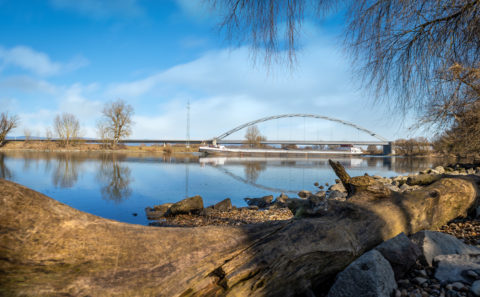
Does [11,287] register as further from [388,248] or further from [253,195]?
[253,195]

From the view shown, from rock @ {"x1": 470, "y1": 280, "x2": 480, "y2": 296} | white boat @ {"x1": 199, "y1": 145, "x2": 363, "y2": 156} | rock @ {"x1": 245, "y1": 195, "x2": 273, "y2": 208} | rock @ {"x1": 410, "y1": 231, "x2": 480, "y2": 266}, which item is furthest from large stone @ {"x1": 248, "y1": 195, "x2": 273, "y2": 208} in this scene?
white boat @ {"x1": 199, "y1": 145, "x2": 363, "y2": 156}

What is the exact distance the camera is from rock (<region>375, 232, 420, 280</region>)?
229cm

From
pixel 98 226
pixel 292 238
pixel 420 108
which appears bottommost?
pixel 292 238

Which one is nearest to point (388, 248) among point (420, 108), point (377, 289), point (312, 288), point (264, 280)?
point (377, 289)

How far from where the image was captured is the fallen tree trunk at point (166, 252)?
1385 mm

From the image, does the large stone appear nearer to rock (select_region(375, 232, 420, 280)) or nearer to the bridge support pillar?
rock (select_region(375, 232, 420, 280))

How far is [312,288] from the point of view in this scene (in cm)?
229

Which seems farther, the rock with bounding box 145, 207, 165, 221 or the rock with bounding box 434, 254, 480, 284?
the rock with bounding box 145, 207, 165, 221

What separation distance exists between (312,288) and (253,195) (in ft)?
32.5

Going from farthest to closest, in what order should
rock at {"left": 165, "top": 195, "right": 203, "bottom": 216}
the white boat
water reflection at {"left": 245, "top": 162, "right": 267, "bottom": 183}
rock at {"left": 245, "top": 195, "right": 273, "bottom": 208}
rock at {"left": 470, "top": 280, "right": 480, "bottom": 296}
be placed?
the white boat < water reflection at {"left": 245, "top": 162, "right": 267, "bottom": 183} < rock at {"left": 245, "top": 195, "right": 273, "bottom": 208} < rock at {"left": 165, "top": 195, "right": 203, "bottom": 216} < rock at {"left": 470, "top": 280, "right": 480, "bottom": 296}

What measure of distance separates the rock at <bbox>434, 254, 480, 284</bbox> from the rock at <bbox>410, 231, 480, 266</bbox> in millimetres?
105

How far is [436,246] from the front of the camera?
2600 millimetres

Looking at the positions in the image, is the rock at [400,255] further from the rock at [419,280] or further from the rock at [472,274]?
the rock at [472,274]

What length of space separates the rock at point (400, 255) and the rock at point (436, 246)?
0.19 meters
